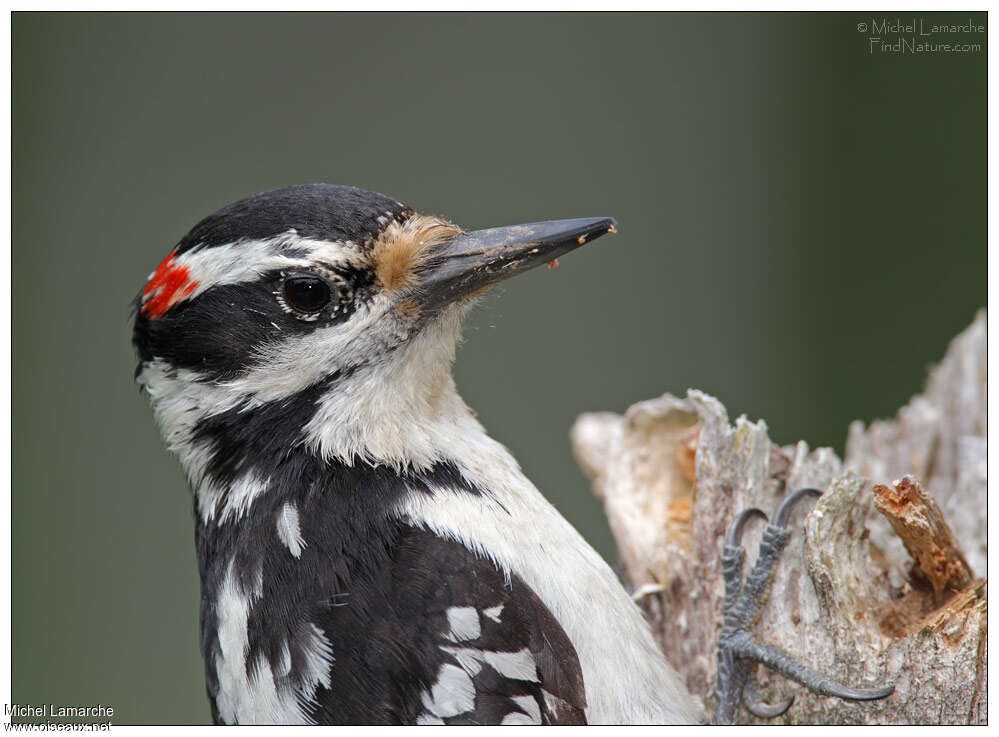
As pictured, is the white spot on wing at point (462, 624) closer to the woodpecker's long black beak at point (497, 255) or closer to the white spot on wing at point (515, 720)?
the white spot on wing at point (515, 720)

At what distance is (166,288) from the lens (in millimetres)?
2012

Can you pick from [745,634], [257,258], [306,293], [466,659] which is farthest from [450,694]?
[257,258]

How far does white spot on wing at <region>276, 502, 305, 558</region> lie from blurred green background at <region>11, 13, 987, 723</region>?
7.65ft

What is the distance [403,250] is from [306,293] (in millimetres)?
227

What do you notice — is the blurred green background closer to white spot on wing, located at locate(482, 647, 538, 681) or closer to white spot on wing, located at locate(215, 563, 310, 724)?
white spot on wing, located at locate(215, 563, 310, 724)

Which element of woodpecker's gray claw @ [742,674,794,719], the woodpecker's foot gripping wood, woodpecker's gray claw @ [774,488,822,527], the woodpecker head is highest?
the woodpecker head

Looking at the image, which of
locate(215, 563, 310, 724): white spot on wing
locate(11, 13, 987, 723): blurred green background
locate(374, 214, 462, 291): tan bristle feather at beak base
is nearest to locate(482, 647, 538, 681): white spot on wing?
locate(215, 563, 310, 724): white spot on wing

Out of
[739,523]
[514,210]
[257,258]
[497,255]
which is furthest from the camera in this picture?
[514,210]

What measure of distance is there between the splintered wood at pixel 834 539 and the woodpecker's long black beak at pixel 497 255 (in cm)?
67

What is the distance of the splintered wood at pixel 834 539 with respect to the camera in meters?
1.94

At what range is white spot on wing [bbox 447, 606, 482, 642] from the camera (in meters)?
1.84

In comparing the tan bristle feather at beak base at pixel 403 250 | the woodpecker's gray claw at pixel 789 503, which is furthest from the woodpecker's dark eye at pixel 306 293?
the woodpecker's gray claw at pixel 789 503

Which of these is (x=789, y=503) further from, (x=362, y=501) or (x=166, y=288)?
(x=166, y=288)
